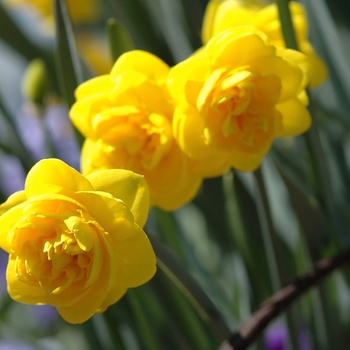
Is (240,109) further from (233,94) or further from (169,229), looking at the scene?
(169,229)

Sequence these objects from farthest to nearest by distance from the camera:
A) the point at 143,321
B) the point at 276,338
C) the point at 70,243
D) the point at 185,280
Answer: the point at 276,338
the point at 143,321
the point at 185,280
the point at 70,243

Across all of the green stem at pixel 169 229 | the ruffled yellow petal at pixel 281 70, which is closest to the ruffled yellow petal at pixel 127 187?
the ruffled yellow petal at pixel 281 70

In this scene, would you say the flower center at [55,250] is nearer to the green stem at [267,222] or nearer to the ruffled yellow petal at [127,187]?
the ruffled yellow petal at [127,187]

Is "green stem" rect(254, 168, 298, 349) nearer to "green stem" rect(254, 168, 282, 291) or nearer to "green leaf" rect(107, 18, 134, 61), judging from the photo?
"green stem" rect(254, 168, 282, 291)

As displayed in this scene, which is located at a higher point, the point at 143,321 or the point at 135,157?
the point at 135,157

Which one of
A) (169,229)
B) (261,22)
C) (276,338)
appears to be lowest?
(276,338)

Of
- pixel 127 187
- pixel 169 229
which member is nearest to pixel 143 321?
pixel 169 229

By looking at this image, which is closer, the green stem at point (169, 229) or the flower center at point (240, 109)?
the flower center at point (240, 109)

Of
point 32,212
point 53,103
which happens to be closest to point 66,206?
→ point 32,212
